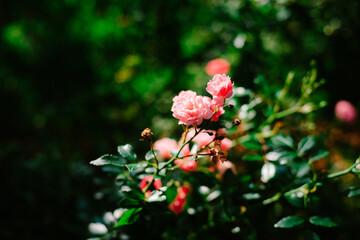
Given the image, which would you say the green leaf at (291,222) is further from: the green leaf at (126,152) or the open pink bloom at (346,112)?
the open pink bloom at (346,112)

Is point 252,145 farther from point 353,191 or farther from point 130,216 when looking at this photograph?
point 130,216

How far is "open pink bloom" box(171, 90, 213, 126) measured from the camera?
647mm

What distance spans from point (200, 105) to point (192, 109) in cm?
2

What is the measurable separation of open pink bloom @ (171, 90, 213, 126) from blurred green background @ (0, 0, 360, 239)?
527 mm

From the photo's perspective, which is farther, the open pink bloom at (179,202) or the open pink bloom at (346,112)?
the open pink bloom at (346,112)

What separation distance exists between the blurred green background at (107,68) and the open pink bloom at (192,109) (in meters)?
0.53

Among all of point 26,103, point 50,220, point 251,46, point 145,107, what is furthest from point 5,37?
point 251,46

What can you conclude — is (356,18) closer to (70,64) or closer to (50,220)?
(50,220)

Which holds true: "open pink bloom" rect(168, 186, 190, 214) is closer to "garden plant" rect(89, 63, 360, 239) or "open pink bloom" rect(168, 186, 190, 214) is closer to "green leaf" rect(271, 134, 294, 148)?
"garden plant" rect(89, 63, 360, 239)

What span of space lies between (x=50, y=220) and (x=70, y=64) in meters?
2.15

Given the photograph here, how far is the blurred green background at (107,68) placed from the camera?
1.45m

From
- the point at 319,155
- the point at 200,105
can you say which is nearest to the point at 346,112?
the point at 319,155

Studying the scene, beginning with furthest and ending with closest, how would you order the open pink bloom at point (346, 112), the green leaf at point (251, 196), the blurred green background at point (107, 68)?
the open pink bloom at point (346, 112) < the blurred green background at point (107, 68) < the green leaf at point (251, 196)

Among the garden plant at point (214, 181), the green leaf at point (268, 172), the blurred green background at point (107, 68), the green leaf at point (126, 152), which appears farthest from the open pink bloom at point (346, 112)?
the green leaf at point (126, 152)
